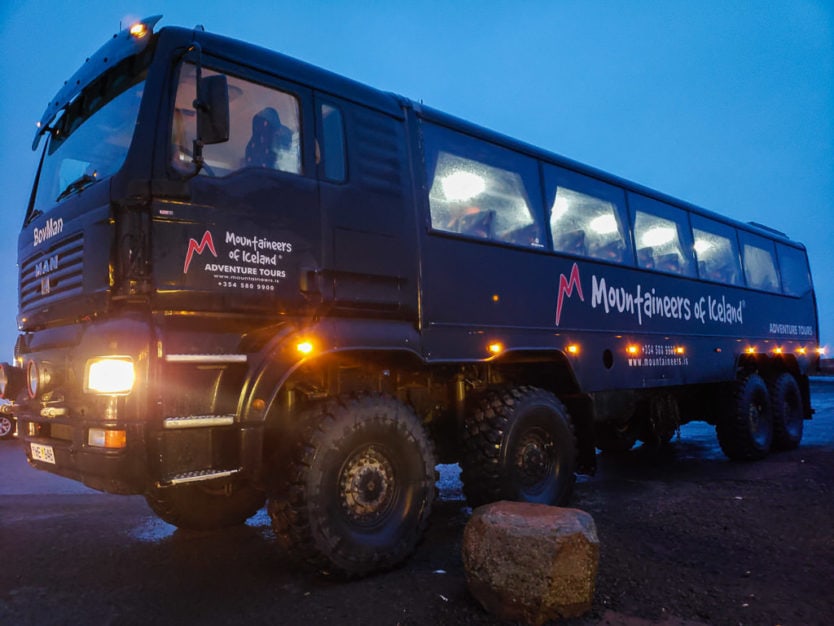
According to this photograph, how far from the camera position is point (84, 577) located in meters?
4.05

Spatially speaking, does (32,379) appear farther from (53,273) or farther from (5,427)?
(5,427)

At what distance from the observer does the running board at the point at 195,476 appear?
128 inches

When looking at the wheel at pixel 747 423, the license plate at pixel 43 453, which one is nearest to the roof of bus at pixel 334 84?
the license plate at pixel 43 453

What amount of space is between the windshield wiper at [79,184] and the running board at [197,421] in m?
1.64

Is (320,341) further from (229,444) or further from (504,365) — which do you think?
(504,365)

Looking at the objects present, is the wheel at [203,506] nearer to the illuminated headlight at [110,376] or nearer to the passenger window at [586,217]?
the illuminated headlight at [110,376]

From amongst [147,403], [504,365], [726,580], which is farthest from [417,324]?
[726,580]

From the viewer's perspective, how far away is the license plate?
3672mm

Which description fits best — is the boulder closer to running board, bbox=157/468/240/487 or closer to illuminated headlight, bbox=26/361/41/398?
running board, bbox=157/468/240/487

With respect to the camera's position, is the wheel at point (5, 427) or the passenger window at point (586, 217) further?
the wheel at point (5, 427)

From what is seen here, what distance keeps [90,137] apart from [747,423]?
8264 mm

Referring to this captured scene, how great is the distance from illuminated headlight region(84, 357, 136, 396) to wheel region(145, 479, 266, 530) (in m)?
1.45

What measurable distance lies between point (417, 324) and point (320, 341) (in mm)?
863

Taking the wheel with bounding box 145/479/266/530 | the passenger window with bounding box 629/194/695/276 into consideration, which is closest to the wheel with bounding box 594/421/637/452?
the passenger window with bounding box 629/194/695/276
